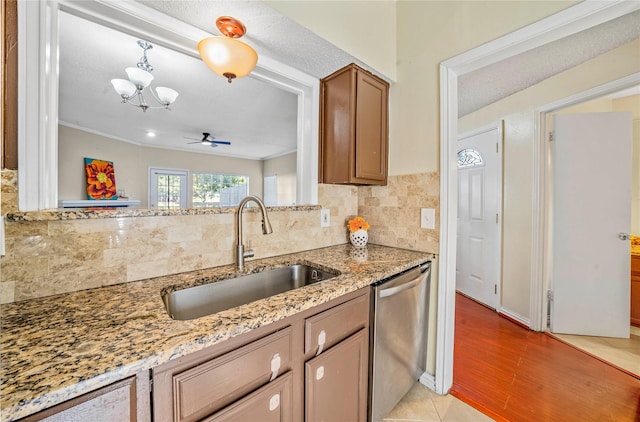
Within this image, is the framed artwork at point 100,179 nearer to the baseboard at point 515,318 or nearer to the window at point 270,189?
the window at point 270,189

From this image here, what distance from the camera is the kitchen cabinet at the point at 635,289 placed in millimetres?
2180

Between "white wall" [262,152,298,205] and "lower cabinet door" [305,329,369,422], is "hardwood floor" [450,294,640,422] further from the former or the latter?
"white wall" [262,152,298,205]

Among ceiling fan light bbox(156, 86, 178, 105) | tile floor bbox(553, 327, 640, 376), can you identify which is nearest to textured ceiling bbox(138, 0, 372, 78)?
ceiling fan light bbox(156, 86, 178, 105)

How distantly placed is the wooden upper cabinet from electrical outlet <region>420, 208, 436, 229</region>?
35 cm

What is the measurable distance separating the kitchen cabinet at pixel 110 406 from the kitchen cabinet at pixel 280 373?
0.03 metres

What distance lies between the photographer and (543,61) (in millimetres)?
1900

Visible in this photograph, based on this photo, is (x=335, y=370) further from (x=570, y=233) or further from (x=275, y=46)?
(x=570, y=233)

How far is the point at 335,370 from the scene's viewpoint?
1001mm

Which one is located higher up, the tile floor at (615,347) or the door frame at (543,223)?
the door frame at (543,223)

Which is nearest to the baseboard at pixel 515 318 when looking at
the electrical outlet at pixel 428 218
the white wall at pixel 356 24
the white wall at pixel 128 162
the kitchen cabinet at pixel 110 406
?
the electrical outlet at pixel 428 218

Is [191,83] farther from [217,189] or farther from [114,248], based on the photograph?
[217,189]

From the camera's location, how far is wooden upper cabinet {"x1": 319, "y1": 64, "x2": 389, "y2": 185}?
151cm

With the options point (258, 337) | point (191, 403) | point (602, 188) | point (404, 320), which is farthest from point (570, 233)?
point (191, 403)

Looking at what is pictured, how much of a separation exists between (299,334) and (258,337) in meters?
0.17
